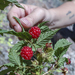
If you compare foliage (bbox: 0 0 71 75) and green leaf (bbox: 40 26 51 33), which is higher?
green leaf (bbox: 40 26 51 33)

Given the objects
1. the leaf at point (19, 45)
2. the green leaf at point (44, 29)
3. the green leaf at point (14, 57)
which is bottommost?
the green leaf at point (14, 57)

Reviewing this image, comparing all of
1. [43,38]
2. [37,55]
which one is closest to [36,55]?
[37,55]

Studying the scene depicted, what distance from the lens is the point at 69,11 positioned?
1545mm

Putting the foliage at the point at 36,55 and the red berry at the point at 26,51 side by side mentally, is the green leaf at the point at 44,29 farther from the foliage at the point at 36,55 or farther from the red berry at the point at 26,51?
the red berry at the point at 26,51

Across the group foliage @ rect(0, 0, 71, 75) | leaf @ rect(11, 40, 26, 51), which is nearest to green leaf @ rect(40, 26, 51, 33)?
foliage @ rect(0, 0, 71, 75)

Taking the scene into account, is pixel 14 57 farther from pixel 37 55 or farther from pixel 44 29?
pixel 44 29

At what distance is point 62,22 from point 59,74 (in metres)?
0.89

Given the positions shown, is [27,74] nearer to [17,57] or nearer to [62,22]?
[17,57]

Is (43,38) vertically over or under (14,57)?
over

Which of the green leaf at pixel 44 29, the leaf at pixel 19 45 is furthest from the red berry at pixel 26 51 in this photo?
the green leaf at pixel 44 29

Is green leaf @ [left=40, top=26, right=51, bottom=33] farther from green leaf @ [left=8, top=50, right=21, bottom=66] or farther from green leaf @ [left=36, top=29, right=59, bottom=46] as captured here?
green leaf @ [left=8, top=50, right=21, bottom=66]

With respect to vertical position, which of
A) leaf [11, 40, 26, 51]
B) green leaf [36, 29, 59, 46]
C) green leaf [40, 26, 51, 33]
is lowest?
leaf [11, 40, 26, 51]

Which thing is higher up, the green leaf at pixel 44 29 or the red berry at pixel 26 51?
the green leaf at pixel 44 29

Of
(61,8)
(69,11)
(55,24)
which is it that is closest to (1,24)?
(55,24)
